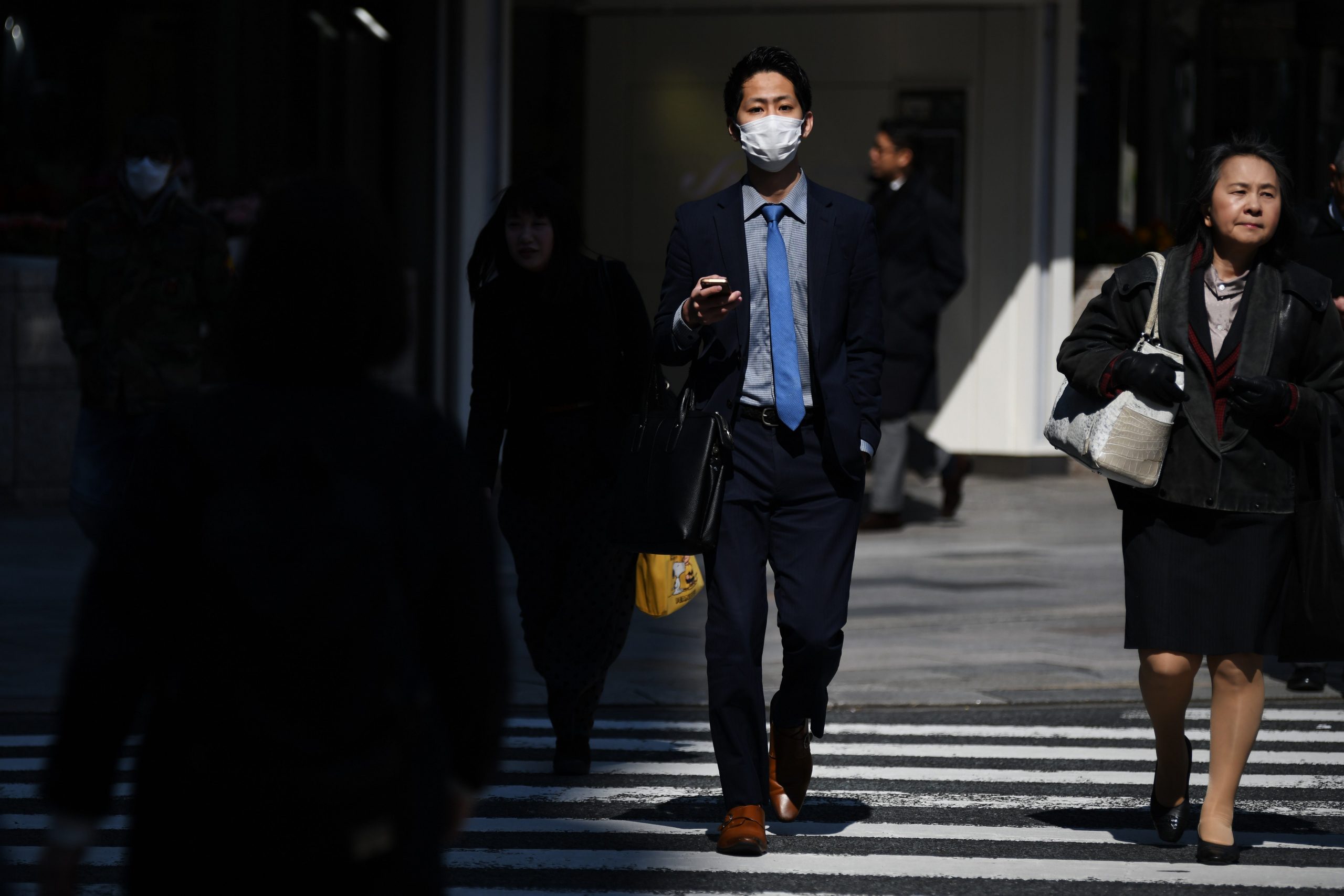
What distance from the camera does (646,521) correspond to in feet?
17.2

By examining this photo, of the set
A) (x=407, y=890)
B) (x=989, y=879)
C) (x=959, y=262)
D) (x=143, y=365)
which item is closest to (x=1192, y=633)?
(x=989, y=879)

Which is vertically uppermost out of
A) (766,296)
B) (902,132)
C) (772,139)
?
(902,132)

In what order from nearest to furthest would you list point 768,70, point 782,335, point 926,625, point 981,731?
point 782,335, point 768,70, point 981,731, point 926,625

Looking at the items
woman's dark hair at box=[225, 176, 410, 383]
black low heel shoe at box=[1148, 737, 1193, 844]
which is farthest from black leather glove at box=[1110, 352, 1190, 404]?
woman's dark hair at box=[225, 176, 410, 383]

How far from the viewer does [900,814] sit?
5.84 meters

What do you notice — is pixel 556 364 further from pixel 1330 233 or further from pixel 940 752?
pixel 1330 233

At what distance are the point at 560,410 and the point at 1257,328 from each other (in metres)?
2.11

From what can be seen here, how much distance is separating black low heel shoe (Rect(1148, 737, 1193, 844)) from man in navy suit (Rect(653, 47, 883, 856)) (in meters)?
0.90

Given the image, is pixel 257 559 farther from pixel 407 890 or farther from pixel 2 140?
pixel 2 140

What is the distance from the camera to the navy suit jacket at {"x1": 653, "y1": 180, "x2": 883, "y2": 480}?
5289 millimetres

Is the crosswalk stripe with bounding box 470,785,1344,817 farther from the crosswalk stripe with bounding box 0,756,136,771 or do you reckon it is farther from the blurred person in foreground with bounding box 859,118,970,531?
the blurred person in foreground with bounding box 859,118,970,531

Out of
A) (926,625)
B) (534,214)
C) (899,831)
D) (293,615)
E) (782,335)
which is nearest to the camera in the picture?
(293,615)

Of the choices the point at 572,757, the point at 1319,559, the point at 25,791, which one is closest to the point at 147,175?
the point at 25,791

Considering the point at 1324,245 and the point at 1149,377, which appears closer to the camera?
the point at 1149,377
